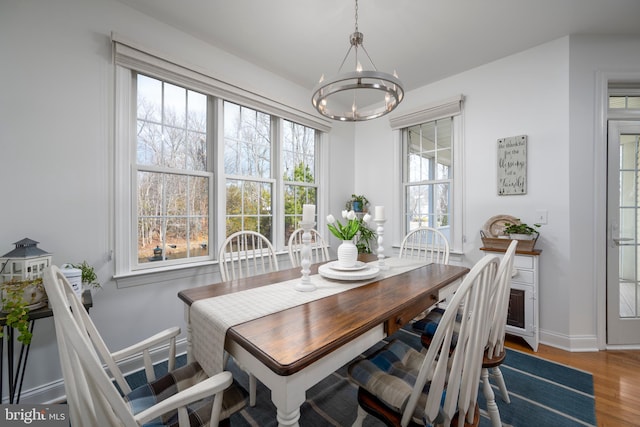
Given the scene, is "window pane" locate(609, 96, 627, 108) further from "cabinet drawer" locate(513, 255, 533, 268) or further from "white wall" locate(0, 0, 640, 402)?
"cabinet drawer" locate(513, 255, 533, 268)

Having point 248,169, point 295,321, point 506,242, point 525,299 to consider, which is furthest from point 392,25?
point 525,299

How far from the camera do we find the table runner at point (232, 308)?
1.08 m

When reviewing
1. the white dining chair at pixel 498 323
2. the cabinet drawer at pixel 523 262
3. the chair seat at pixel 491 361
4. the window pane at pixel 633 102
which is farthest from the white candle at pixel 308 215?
the window pane at pixel 633 102

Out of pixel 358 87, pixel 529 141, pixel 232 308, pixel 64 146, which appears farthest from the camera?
pixel 529 141

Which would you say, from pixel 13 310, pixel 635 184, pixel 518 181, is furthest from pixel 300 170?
pixel 635 184

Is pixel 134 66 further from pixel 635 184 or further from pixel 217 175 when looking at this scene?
pixel 635 184

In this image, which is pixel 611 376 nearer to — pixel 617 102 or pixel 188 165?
pixel 617 102

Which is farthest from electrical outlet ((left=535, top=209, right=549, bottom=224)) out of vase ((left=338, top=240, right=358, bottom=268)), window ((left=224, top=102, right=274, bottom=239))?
window ((left=224, top=102, right=274, bottom=239))

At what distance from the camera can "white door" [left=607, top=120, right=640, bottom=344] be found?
2.35m

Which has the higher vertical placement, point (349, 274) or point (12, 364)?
point (349, 274)

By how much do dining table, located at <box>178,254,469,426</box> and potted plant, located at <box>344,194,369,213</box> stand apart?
2086 millimetres

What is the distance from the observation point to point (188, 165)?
2.41m

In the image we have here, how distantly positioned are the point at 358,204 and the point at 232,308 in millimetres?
2822

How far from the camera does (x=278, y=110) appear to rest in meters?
3.01
